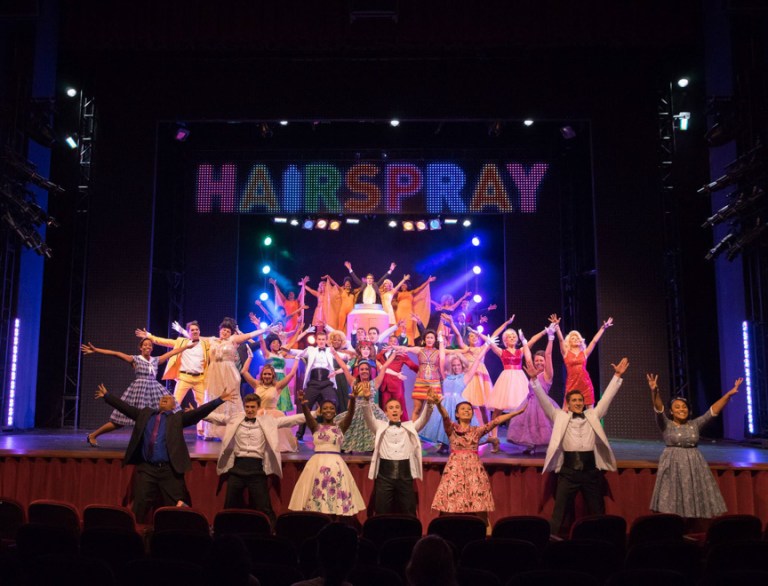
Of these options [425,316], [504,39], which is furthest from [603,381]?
[504,39]

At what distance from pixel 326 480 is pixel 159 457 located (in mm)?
1449

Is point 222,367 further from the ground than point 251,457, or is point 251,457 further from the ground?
point 222,367

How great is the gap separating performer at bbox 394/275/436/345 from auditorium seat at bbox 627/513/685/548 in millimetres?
9124

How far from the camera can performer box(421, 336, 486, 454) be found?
820cm

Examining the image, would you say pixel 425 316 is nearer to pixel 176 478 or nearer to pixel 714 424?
pixel 714 424

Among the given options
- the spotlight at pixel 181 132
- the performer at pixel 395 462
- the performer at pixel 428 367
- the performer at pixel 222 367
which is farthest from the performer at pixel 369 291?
the performer at pixel 395 462

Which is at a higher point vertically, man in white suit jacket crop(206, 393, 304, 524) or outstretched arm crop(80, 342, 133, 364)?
outstretched arm crop(80, 342, 133, 364)

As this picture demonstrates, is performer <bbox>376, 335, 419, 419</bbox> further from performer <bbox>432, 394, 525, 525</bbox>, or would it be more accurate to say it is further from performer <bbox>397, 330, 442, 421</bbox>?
performer <bbox>432, 394, 525, 525</bbox>

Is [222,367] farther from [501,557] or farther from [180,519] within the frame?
[501,557]

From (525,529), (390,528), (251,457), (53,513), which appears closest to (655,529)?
(525,529)

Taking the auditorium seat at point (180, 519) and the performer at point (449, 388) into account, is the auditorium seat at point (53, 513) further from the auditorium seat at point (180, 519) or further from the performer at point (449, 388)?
the performer at point (449, 388)

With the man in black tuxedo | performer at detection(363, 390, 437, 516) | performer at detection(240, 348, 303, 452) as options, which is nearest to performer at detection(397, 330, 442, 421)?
performer at detection(240, 348, 303, 452)

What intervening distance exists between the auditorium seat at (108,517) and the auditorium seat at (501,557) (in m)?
2.12

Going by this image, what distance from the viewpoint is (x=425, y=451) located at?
26.8 feet
